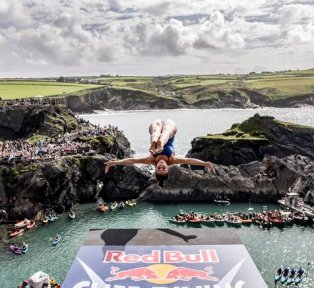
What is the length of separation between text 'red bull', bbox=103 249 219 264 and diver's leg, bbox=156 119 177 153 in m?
9.12

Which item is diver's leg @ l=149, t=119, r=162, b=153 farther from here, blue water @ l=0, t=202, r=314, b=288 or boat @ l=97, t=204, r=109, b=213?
boat @ l=97, t=204, r=109, b=213

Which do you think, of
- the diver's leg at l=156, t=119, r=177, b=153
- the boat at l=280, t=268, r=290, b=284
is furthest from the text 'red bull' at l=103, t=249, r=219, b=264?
the boat at l=280, t=268, r=290, b=284

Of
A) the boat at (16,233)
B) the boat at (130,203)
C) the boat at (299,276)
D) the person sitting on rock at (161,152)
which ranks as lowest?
the boat at (130,203)

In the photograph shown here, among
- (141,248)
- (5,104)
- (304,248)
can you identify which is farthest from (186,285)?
(5,104)

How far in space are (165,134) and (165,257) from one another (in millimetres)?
9763

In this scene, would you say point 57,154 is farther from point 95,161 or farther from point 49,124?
point 49,124

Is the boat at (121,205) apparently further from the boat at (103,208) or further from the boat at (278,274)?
the boat at (278,274)

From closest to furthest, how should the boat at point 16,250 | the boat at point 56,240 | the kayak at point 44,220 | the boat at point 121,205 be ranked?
the boat at point 16,250
the boat at point 56,240
the kayak at point 44,220
the boat at point 121,205

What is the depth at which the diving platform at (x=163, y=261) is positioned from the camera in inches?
1043

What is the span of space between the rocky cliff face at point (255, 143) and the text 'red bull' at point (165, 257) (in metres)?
81.7

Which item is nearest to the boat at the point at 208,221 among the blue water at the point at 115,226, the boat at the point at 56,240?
the blue water at the point at 115,226

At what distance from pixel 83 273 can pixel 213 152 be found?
87155 millimetres

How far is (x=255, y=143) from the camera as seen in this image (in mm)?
111625

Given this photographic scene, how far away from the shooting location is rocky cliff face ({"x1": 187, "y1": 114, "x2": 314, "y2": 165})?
110 metres
